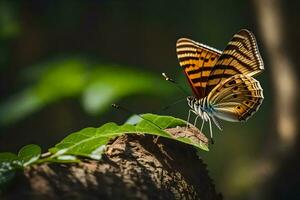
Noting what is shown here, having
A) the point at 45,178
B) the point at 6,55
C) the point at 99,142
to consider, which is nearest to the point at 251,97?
the point at 99,142

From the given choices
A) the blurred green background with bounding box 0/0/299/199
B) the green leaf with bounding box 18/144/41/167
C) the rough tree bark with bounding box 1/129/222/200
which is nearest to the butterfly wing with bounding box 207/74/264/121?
the rough tree bark with bounding box 1/129/222/200

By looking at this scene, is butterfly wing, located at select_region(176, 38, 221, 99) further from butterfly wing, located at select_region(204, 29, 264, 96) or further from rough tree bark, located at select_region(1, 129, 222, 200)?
rough tree bark, located at select_region(1, 129, 222, 200)

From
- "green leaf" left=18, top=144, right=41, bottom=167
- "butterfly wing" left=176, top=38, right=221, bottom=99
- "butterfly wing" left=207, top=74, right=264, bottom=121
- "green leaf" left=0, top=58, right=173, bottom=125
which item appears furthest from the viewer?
"green leaf" left=0, top=58, right=173, bottom=125

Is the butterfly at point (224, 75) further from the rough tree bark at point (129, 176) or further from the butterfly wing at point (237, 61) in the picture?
the rough tree bark at point (129, 176)

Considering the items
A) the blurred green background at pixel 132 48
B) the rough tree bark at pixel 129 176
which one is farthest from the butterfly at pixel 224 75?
the blurred green background at pixel 132 48

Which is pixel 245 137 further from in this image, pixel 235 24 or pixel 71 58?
pixel 71 58

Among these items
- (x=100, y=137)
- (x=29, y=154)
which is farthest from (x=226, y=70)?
(x=29, y=154)
